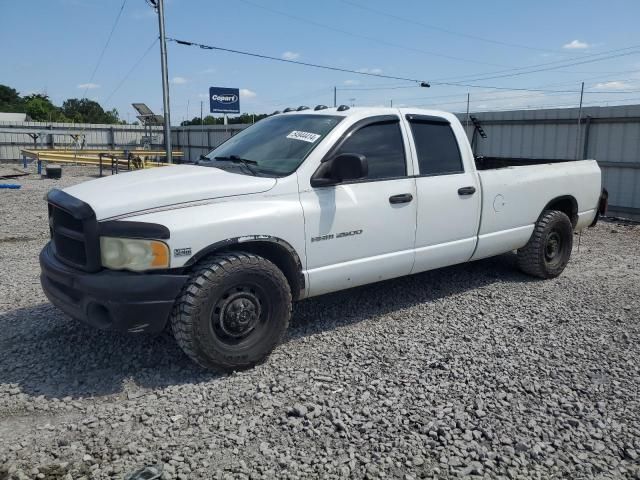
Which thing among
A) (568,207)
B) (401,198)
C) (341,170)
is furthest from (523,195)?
(341,170)

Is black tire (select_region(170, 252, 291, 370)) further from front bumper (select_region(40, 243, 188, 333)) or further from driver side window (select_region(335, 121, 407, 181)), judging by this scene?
driver side window (select_region(335, 121, 407, 181))

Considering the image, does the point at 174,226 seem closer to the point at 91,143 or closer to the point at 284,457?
the point at 284,457

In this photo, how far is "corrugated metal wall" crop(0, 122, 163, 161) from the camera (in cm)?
3008

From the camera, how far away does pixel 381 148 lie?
16.0 feet

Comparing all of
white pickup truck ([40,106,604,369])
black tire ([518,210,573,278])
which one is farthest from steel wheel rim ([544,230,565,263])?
white pickup truck ([40,106,604,369])

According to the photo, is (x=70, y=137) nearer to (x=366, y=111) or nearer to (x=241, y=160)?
(x=241, y=160)

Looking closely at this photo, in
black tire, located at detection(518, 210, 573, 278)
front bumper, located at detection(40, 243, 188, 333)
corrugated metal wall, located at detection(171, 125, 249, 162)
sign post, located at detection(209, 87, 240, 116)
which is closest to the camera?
front bumper, located at detection(40, 243, 188, 333)

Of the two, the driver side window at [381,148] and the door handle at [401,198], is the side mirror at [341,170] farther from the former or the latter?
the door handle at [401,198]

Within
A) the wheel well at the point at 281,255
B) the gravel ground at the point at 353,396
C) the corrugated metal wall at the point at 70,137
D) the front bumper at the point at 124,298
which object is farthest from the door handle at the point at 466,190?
the corrugated metal wall at the point at 70,137

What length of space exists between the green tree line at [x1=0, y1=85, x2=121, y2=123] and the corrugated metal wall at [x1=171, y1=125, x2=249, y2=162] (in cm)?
4530

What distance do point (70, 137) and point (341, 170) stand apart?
3283cm

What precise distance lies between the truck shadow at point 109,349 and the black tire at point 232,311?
0.80 feet

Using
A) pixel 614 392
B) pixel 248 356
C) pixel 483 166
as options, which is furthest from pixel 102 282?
pixel 483 166

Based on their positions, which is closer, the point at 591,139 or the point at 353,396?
the point at 353,396
